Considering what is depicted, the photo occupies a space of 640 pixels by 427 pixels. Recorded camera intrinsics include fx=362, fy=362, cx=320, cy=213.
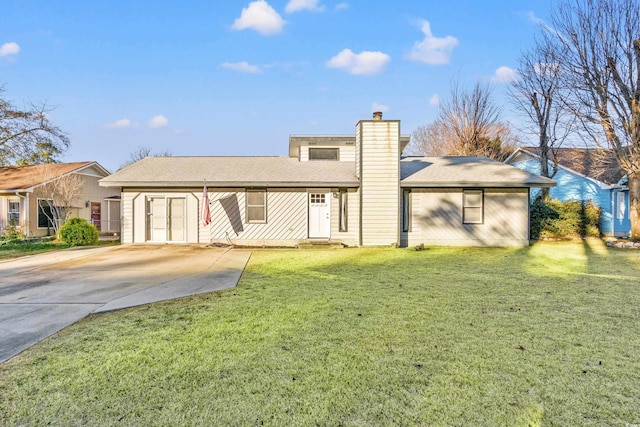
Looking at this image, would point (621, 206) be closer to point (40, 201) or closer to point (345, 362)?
point (345, 362)

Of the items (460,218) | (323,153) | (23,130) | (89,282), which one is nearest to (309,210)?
(323,153)

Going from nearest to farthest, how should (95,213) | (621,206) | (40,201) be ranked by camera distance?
(621,206) < (40,201) < (95,213)

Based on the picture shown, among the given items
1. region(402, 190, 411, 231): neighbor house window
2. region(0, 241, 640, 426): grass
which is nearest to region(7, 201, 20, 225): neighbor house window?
region(0, 241, 640, 426): grass

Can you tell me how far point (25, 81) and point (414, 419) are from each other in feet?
88.3

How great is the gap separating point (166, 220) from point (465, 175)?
36.4 feet

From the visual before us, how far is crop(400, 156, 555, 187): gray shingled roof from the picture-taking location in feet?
41.5

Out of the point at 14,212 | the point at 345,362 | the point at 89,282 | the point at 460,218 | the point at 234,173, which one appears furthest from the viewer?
the point at 14,212

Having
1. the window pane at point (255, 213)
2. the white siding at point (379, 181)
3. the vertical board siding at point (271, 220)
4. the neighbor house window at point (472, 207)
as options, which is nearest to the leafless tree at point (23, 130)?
the vertical board siding at point (271, 220)

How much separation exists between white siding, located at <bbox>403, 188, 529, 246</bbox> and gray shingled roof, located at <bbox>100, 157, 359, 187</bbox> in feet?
8.82

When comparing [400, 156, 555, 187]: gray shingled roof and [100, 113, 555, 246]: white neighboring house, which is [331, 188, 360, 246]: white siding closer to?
[100, 113, 555, 246]: white neighboring house

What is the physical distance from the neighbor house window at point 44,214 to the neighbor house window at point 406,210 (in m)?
16.8

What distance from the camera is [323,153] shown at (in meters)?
15.2

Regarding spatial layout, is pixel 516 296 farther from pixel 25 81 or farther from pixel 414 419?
pixel 25 81

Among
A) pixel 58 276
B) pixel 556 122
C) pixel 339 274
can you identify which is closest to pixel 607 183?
pixel 556 122
